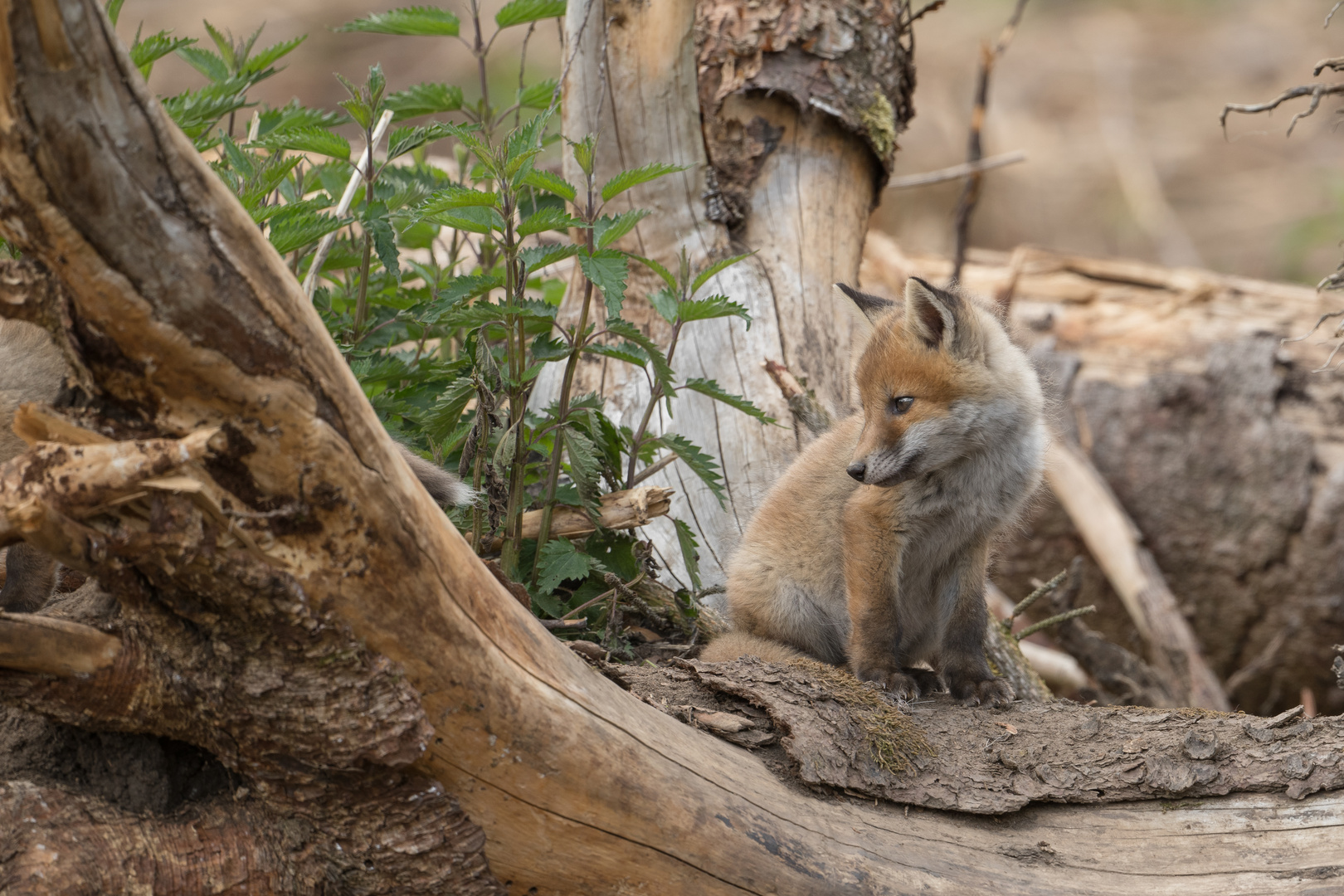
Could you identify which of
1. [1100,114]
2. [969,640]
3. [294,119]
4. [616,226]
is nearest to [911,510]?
[969,640]

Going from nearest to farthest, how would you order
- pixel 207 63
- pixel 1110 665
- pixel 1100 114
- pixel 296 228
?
1. pixel 296 228
2. pixel 207 63
3. pixel 1110 665
4. pixel 1100 114

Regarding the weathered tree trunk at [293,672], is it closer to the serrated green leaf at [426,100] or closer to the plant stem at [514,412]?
the plant stem at [514,412]

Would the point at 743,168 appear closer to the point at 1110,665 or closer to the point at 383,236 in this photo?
the point at 383,236

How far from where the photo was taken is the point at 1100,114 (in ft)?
53.2

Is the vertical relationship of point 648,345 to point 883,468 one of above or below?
above

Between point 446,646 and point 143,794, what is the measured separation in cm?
80

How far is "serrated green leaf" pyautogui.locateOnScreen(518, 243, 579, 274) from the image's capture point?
3059 millimetres

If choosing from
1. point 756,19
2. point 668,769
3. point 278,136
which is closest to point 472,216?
point 278,136

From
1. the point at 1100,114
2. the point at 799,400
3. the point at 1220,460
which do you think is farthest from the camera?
the point at 1100,114

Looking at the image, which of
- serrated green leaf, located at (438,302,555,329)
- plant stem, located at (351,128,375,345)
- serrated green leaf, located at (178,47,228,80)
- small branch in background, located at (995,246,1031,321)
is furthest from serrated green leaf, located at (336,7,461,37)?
small branch in background, located at (995,246,1031,321)

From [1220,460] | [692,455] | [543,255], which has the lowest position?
[1220,460]

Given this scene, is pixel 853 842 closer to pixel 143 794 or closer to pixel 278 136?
pixel 143 794

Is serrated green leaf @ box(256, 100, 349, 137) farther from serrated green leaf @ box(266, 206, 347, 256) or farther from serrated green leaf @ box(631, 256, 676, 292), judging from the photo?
serrated green leaf @ box(631, 256, 676, 292)

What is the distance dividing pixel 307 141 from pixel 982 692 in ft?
9.34
